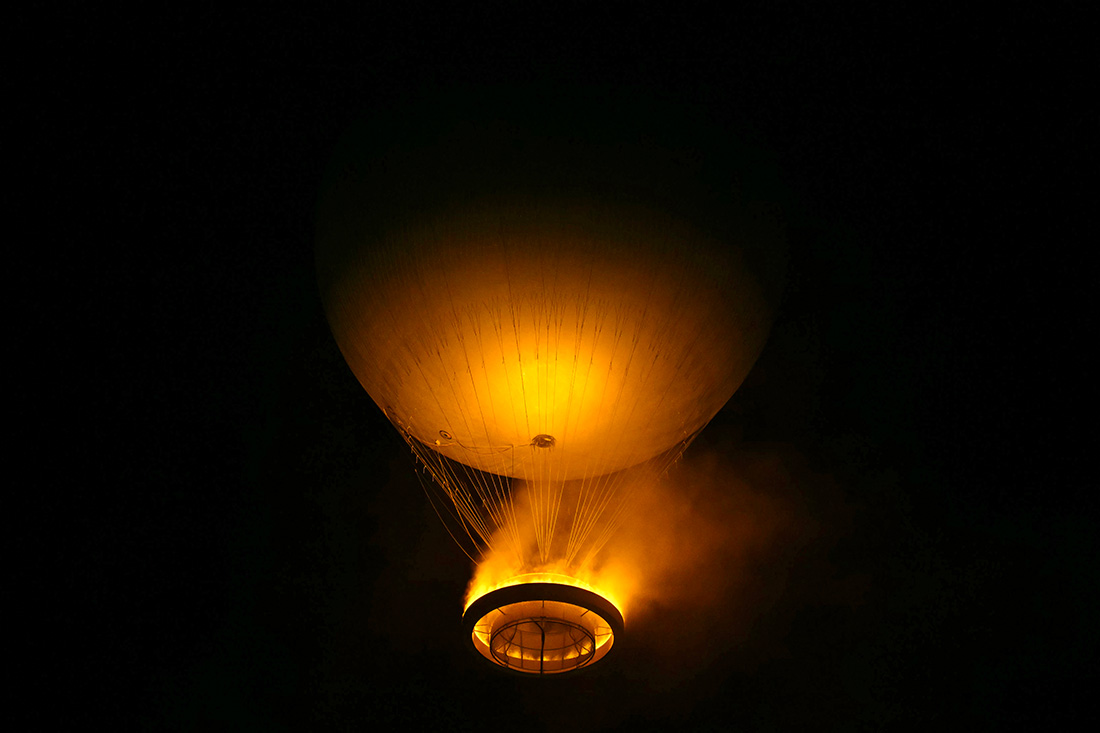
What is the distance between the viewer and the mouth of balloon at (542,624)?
6973 millimetres

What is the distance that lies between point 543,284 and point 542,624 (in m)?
2.95

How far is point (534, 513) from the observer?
25.9 feet

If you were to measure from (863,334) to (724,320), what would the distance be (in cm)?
203

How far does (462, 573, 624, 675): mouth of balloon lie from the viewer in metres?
6.97

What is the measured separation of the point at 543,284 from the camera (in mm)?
5980

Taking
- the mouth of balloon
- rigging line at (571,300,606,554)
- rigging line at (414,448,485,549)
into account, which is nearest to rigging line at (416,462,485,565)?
rigging line at (414,448,485,549)

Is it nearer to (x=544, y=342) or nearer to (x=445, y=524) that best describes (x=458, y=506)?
(x=445, y=524)

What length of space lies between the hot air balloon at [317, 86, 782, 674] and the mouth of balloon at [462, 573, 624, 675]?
0.8 inches

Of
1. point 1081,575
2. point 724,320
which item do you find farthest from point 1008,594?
point 724,320

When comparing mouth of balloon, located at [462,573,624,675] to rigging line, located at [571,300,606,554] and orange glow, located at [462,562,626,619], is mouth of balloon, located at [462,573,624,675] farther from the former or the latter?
rigging line, located at [571,300,606,554]

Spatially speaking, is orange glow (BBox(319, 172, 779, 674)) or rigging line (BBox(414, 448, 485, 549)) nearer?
orange glow (BBox(319, 172, 779, 674))

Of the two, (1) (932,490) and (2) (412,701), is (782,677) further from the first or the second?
(2) (412,701)

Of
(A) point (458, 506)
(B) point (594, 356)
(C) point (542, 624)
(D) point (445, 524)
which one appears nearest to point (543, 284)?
(B) point (594, 356)

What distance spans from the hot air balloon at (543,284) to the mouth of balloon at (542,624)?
19mm
